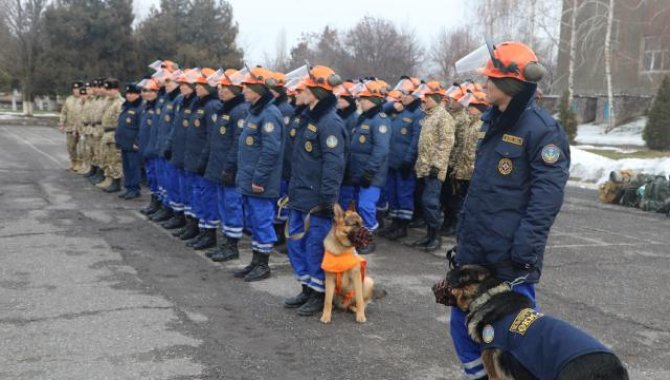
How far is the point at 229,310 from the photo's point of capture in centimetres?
579

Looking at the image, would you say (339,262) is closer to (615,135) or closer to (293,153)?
(293,153)

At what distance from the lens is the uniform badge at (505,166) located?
3.49 meters

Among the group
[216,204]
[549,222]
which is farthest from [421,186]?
[549,222]

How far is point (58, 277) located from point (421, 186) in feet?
17.5

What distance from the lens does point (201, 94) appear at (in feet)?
26.8

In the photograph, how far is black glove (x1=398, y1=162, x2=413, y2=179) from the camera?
30.7ft

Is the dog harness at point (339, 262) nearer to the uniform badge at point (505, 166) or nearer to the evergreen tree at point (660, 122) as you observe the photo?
the uniform badge at point (505, 166)

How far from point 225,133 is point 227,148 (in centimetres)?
18

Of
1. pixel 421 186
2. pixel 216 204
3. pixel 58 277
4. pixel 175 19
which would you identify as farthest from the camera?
pixel 175 19

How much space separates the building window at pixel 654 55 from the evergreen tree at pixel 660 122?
42.5 ft

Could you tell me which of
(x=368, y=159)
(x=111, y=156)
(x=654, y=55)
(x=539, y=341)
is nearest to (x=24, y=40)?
(x=111, y=156)

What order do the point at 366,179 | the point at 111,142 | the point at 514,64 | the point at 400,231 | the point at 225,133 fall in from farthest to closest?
the point at 111,142 < the point at 400,231 < the point at 366,179 < the point at 225,133 < the point at 514,64

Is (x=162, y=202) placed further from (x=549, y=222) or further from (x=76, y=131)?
(x=549, y=222)

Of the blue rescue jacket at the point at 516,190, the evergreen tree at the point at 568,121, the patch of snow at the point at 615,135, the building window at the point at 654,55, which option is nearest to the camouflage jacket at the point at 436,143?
the blue rescue jacket at the point at 516,190
